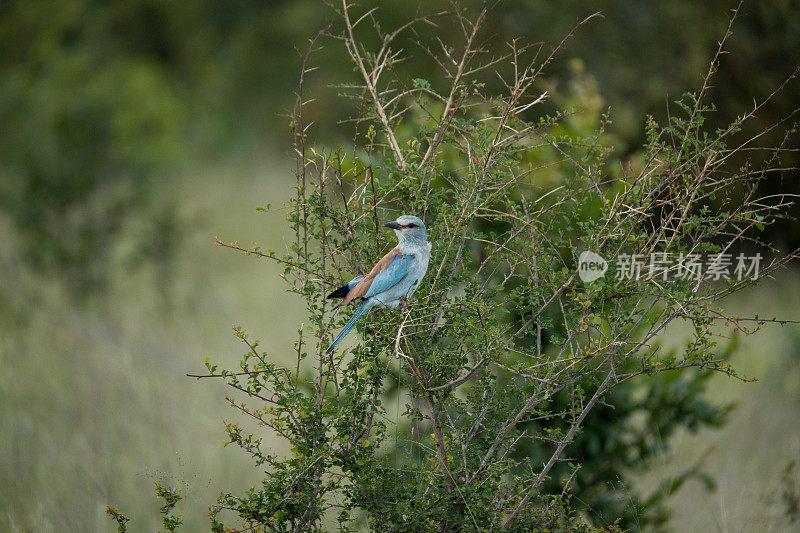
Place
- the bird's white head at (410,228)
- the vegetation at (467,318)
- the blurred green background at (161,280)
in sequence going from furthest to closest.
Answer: the blurred green background at (161,280), the bird's white head at (410,228), the vegetation at (467,318)

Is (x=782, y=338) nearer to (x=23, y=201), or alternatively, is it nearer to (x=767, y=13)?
(x=767, y=13)

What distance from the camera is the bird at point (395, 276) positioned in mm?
2957

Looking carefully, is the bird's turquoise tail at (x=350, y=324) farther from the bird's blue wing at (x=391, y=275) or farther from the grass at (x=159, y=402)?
the grass at (x=159, y=402)

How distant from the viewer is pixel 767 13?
890 centimetres

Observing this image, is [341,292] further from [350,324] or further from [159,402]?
[159,402]

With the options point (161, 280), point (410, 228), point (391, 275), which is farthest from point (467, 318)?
point (161, 280)

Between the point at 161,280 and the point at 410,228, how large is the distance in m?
6.01

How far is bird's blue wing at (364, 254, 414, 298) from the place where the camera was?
2951 millimetres

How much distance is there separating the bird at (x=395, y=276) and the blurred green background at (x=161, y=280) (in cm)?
102

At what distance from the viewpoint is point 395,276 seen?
2998 mm

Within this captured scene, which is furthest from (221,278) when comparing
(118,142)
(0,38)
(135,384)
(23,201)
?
(0,38)

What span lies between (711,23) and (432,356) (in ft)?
28.4

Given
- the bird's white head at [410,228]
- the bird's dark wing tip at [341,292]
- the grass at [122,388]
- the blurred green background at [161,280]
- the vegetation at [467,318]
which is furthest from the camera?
Result: the blurred green background at [161,280]

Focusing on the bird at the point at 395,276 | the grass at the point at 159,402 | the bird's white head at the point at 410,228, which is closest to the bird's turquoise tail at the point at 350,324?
the bird at the point at 395,276
